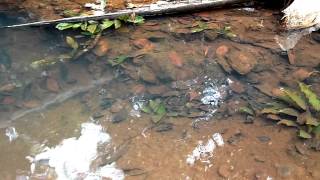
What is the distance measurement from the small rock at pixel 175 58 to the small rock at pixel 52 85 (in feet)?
4.25

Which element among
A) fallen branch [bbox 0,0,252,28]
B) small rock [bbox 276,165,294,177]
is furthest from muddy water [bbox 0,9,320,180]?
fallen branch [bbox 0,0,252,28]

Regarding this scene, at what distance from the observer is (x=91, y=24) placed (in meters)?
4.76

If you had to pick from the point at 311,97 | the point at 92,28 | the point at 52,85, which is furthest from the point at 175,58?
the point at 311,97

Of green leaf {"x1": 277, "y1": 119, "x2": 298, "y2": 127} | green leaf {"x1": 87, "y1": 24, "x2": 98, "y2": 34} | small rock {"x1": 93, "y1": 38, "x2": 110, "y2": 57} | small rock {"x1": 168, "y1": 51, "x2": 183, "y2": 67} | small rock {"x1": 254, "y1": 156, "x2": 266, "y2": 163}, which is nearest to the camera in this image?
small rock {"x1": 254, "y1": 156, "x2": 266, "y2": 163}

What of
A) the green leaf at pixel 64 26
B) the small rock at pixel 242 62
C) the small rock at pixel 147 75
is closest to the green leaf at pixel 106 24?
the green leaf at pixel 64 26

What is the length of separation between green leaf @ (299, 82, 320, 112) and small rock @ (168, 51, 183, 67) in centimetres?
131

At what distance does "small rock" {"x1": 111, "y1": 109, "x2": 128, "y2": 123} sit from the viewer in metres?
3.75

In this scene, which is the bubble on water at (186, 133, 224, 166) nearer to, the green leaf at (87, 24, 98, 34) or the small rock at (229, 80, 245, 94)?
the small rock at (229, 80, 245, 94)

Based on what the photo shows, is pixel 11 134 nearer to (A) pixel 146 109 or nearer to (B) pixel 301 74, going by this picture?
(A) pixel 146 109

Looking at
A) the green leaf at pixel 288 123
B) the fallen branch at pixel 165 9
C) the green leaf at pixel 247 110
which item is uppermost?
the fallen branch at pixel 165 9

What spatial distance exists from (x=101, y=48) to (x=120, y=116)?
1.10m

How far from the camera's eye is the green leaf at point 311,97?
139 inches

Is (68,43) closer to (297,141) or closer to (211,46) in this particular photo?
(211,46)

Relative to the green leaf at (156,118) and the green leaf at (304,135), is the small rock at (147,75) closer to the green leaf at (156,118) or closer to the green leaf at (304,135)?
the green leaf at (156,118)
